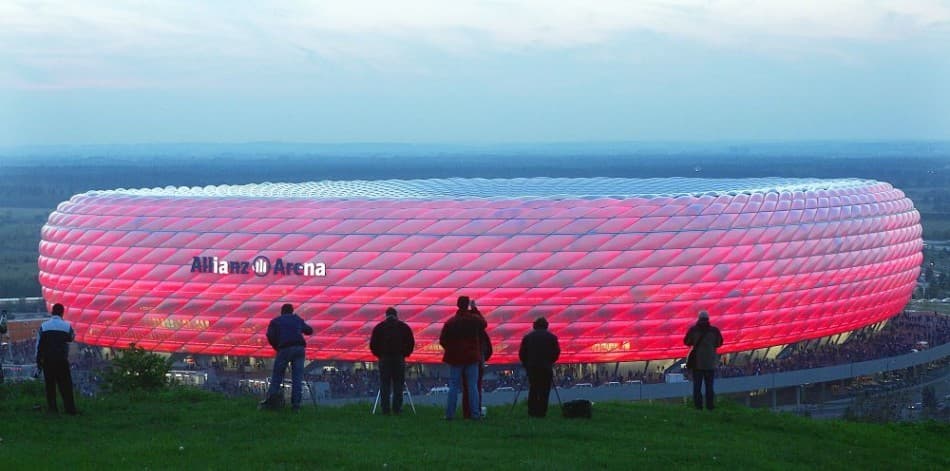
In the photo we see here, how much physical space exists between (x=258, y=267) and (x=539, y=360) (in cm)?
4111

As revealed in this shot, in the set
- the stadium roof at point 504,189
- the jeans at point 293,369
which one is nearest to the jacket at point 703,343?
the jeans at point 293,369

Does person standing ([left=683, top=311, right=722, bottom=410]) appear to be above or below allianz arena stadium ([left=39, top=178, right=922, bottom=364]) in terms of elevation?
below

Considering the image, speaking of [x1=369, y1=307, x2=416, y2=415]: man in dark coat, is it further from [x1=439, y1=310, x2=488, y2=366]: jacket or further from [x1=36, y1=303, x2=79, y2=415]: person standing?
[x1=36, y1=303, x2=79, y2=415]: person standing

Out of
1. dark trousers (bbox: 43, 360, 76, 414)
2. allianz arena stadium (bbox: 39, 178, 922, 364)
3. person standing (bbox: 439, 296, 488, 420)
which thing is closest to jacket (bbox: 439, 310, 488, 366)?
person standing (bbox: 439, 296, 488, 420)

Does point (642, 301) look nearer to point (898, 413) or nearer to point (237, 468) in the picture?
point (898, 413)

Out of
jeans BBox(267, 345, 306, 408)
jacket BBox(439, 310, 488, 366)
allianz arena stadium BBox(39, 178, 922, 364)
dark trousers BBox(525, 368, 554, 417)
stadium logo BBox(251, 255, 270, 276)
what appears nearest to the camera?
jacket BBox(439, 310, 488, 366)

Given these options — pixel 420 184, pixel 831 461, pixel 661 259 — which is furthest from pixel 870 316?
pixel 831 461

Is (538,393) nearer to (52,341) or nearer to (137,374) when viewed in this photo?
(52,341)

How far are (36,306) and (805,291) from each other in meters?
55.7

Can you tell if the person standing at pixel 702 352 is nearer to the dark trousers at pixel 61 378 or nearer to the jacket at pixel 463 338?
the jacket at pixel 463 338

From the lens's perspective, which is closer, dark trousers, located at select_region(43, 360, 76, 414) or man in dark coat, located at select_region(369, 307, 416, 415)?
dark trousers, located at select_region(43, 360, 76, 414)

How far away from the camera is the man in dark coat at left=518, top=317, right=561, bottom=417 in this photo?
22.0 meters

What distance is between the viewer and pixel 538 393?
2197 cm

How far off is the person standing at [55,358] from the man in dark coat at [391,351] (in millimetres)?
4555
